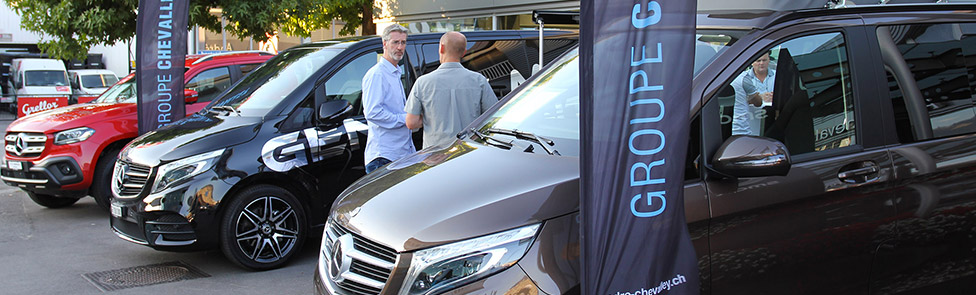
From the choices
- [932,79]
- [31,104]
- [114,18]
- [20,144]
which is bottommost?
[31,104]

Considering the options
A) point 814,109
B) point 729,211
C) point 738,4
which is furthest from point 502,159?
point 738,4

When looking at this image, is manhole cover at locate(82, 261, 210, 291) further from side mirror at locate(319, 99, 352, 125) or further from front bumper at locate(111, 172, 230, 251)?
side mirror at locate(319, 99, 352, 125)

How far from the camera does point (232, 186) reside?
5.93 metres

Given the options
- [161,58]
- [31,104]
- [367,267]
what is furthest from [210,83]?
[31,104]

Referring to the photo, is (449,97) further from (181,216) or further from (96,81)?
(96,81)

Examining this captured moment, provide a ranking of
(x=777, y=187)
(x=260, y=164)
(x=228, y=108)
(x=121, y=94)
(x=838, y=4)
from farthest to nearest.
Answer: (x=121, y=94), (x=228, y=108), (x=260, y=164), (x=838, y=4), (x=777, y=187)

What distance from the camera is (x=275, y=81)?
677 cm

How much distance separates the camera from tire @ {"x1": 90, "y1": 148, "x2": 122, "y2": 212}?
8273mm

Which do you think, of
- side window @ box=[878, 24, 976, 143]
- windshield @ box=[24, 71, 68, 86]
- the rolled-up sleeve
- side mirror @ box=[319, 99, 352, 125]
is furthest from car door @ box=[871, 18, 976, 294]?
windshield @ box=[24, 71, 68, 86]

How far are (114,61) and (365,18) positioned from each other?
75.0ft

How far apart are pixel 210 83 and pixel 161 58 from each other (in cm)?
92

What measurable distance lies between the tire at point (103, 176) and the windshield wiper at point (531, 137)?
578cm

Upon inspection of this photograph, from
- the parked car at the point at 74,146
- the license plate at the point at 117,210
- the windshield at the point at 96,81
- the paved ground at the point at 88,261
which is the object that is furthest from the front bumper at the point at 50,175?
the windshield at the point at 96,81

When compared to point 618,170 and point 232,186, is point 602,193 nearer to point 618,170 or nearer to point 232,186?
point 618,170
